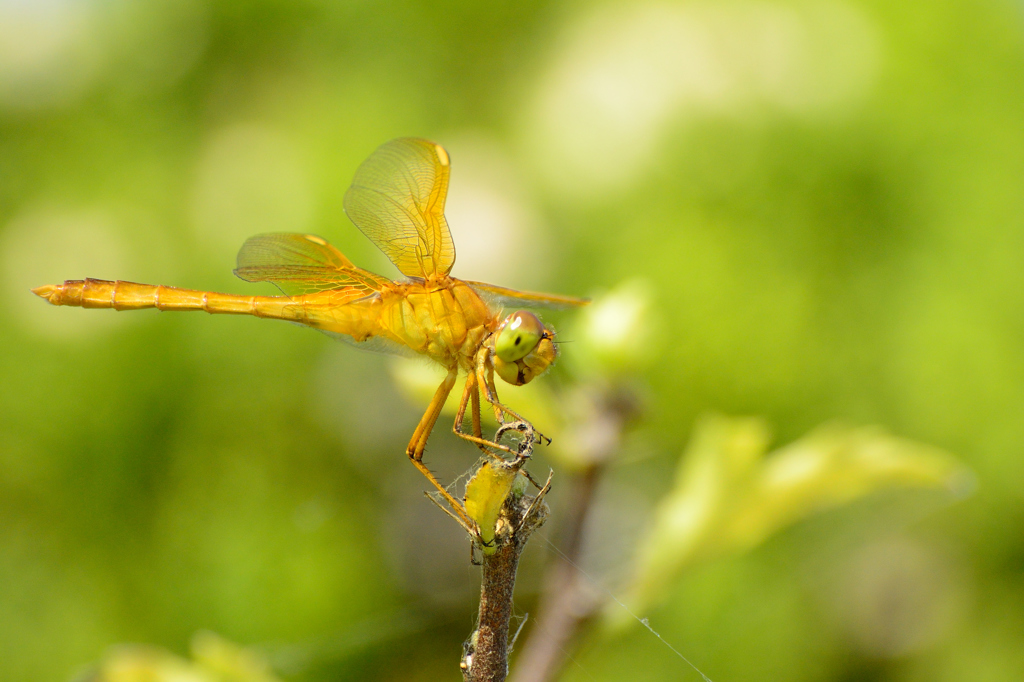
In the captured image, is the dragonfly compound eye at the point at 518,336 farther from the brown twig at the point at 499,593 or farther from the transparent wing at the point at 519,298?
the brown twig at the point at 499,593

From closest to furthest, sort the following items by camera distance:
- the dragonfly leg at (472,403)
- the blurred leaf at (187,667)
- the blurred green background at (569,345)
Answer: the blurred leaf at (187,667)
the dragonfly leg at (472,403)
the blurred green background at (569,345)

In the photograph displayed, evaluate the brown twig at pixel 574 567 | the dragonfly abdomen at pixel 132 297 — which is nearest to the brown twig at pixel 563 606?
the brown twig at pixel 574 567

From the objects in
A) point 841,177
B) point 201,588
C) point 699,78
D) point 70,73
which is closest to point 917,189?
point 841,177

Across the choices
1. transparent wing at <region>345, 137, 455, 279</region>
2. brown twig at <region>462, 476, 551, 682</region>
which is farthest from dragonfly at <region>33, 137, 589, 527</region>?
brown twig at <region>462, 476, 551, 682</region>

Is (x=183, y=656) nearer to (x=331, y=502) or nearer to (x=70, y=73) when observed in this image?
(x=331, y=502)

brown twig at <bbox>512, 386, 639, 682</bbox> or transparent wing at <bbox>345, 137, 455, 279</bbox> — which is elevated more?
transparent wing at <bbox>345, 137, 455, 279</bbox>

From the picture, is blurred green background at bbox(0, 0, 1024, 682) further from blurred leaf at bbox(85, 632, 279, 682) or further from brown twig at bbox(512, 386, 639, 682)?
blurred leaf at bbox(85, 632, 279, 682)
